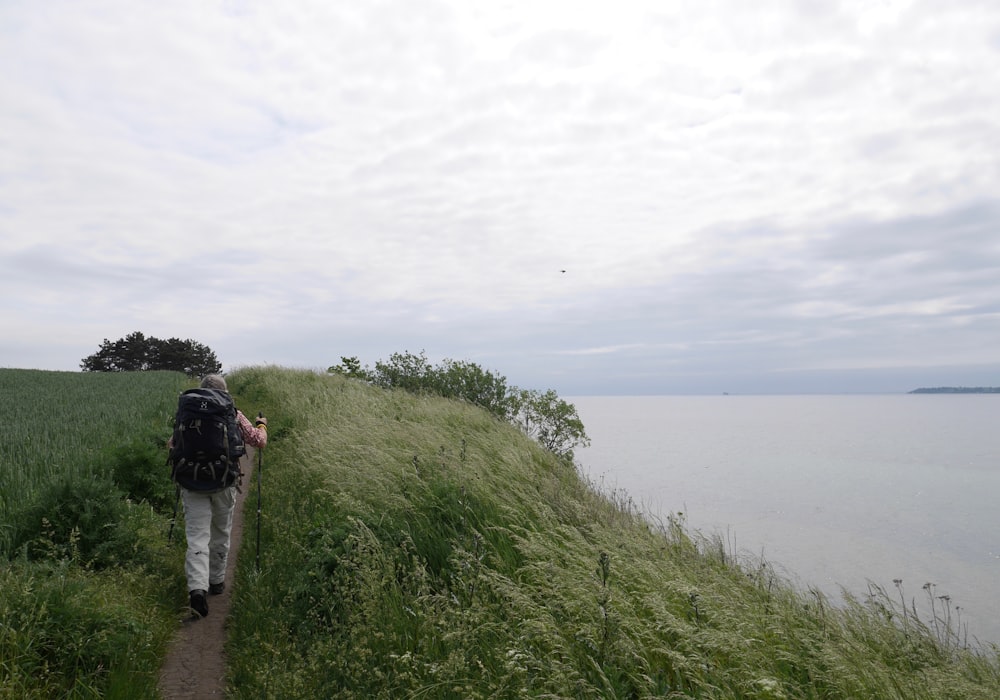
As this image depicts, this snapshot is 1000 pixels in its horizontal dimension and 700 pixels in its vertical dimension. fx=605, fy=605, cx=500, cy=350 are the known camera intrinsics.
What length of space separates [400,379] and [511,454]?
1839 cm

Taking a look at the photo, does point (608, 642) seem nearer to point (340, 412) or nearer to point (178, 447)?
point (178, 447)

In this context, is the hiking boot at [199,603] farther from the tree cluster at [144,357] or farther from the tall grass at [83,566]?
the tree cluster at [144,357]

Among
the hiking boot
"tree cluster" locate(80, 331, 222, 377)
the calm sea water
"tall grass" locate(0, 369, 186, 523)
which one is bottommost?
the calm sea water

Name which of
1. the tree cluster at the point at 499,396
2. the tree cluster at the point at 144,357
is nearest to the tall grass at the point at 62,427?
the tree cluster at the point at 499,396

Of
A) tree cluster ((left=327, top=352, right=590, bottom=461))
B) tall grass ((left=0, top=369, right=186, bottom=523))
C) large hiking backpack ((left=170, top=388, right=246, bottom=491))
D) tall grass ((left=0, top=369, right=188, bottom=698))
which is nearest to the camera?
tall grass ((left=0, top=369, right=188, bottom=698))

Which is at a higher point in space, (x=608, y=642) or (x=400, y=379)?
(x=400, y=379)

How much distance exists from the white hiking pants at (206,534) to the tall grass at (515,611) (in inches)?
15.6

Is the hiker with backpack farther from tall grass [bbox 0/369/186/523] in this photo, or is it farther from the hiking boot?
tall grass [bbox 0/369/186/523]

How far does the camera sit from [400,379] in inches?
1062

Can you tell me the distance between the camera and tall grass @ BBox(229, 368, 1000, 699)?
3.96 m

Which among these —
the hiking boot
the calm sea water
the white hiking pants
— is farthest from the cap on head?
the calm sea water

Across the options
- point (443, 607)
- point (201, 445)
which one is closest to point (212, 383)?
point (201, 445)

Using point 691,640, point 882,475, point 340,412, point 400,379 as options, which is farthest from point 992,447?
point 691,640

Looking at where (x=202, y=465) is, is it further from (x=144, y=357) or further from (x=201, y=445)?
(x=144, y=357)
